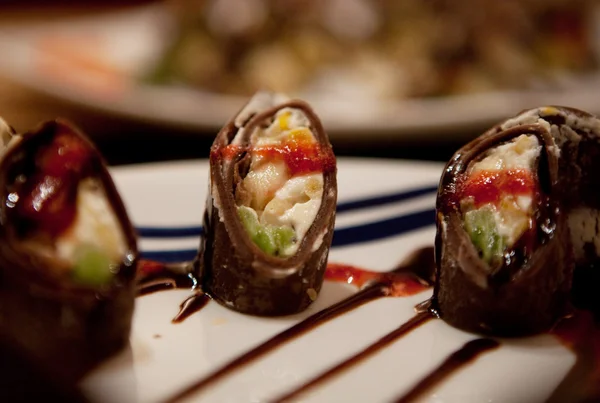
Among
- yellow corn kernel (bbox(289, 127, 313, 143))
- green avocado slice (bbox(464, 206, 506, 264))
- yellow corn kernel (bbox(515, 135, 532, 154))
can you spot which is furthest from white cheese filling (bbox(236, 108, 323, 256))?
yellow corn kernel (bbox(515, 135, 532, 154))

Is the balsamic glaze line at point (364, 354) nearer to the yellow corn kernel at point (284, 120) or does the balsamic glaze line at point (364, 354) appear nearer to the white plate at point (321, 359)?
the white plate at point (321, 359)

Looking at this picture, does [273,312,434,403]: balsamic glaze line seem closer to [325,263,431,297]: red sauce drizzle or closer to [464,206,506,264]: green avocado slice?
[325,263,431,297]: red sauce drizzle

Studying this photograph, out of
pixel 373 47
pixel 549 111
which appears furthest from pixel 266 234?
pixel 373 47

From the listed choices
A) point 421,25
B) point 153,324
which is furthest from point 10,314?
point 421,25

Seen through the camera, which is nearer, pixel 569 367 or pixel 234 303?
pixel 569 367

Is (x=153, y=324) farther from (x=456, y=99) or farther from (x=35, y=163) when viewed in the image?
(x=456, y=99)

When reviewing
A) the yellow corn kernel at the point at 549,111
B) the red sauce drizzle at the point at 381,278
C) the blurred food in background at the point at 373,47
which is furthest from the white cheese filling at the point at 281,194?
the blurred food in background at the point at 373,47
